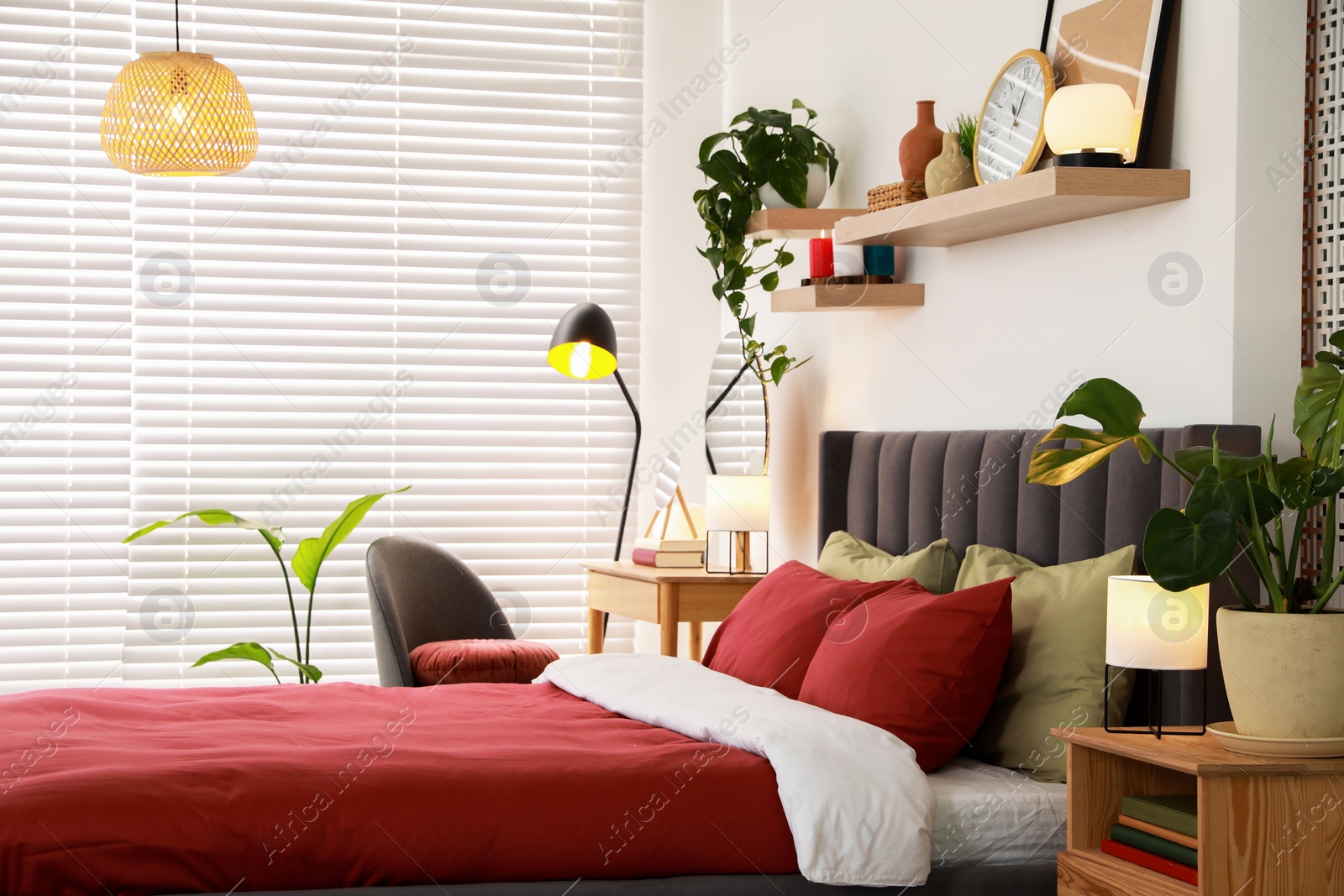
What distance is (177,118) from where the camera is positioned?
3.55m

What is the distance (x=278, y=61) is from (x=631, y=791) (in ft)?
11.3

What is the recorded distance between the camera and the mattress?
2172 millimetres

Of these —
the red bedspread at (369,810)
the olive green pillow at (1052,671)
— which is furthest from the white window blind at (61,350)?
the olive green pillow at (1052,671)

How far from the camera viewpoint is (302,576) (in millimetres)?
4328

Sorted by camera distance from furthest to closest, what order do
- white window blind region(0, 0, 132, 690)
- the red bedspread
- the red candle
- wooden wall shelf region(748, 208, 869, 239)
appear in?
white window blind region(0, 0, 132, 690) < wooden wall shelf region(748, 208, 869, 239) < the red candle < the red bedspread

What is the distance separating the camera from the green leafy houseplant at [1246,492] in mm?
1782

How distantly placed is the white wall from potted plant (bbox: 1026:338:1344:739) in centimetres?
42

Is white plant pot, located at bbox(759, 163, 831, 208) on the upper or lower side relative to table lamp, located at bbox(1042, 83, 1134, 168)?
upper

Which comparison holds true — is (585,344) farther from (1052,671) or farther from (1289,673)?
(1289,673)

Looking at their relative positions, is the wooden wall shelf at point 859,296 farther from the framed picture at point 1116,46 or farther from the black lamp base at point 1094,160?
the black lamp base at point 1094,160

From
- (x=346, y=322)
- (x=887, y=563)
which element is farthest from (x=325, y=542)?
(x=887, y=563)

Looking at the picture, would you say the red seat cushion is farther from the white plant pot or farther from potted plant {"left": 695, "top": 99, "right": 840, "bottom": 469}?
the white plant pot

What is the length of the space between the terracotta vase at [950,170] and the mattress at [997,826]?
4.45 feet

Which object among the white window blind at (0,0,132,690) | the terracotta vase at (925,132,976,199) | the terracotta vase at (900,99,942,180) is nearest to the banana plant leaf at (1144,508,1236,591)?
the terracotta vase at (925,132,976,199)
